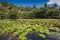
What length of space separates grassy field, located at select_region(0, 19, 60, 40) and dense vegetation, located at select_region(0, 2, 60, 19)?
11.8 inches

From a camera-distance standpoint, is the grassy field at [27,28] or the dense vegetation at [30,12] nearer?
the grassy field at [27,28]

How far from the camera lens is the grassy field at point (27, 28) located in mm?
6337

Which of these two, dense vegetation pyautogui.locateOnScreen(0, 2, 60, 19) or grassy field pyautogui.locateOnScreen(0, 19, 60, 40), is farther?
dense vegetation pyautogui.locateOnScreen(0, 2, 60, 19)

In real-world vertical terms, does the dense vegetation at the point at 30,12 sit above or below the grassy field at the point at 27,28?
above

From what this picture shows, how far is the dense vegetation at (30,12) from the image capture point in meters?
7.79

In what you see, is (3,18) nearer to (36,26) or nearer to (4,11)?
(4,11)

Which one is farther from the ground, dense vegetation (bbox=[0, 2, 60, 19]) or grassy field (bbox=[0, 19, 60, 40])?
dense vegetation (bbox=[0, 2, 60, 19])

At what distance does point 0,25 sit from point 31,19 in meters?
1.34

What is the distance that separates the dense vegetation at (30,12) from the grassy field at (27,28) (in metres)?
0.30

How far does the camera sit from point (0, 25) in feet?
22.9

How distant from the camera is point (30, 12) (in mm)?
7941

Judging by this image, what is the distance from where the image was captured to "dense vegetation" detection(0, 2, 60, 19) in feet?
25.6

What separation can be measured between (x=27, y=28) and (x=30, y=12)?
3.88ft

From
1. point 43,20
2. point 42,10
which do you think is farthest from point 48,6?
point 43,20
